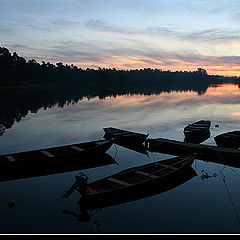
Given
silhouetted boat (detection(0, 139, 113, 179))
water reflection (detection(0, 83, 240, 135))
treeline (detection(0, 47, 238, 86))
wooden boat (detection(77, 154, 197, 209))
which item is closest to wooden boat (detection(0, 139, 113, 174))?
silhouetted boat (detection(0, 139, 113, 179))

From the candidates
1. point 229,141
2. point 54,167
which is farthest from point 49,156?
point 229,141

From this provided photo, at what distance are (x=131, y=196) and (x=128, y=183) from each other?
71cm

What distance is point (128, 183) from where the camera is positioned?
45.2 ft

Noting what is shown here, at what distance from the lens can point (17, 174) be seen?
1761 cm

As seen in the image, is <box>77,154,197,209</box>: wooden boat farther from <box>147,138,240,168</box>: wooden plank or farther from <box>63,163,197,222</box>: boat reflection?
<box>147,138,240,168</box>: wooden plank

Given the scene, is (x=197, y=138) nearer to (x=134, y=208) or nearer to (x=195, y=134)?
(x=195, y=134)

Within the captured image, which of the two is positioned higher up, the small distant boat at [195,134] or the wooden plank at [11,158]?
the small distant boat at [195,134]

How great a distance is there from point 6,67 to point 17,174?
108468mm

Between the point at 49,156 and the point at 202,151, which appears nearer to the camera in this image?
the point at 49,156

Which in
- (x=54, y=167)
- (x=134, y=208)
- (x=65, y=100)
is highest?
→ (x=65, y=100)

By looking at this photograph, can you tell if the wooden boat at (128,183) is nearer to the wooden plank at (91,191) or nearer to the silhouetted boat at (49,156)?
the wooden plank at (91,191)

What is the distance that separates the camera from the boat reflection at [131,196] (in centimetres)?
1211

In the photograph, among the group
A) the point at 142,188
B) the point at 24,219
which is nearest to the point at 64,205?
the point at 24,219

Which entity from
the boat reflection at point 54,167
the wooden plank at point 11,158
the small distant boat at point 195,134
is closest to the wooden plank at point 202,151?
the small distant boat at point 195,134
